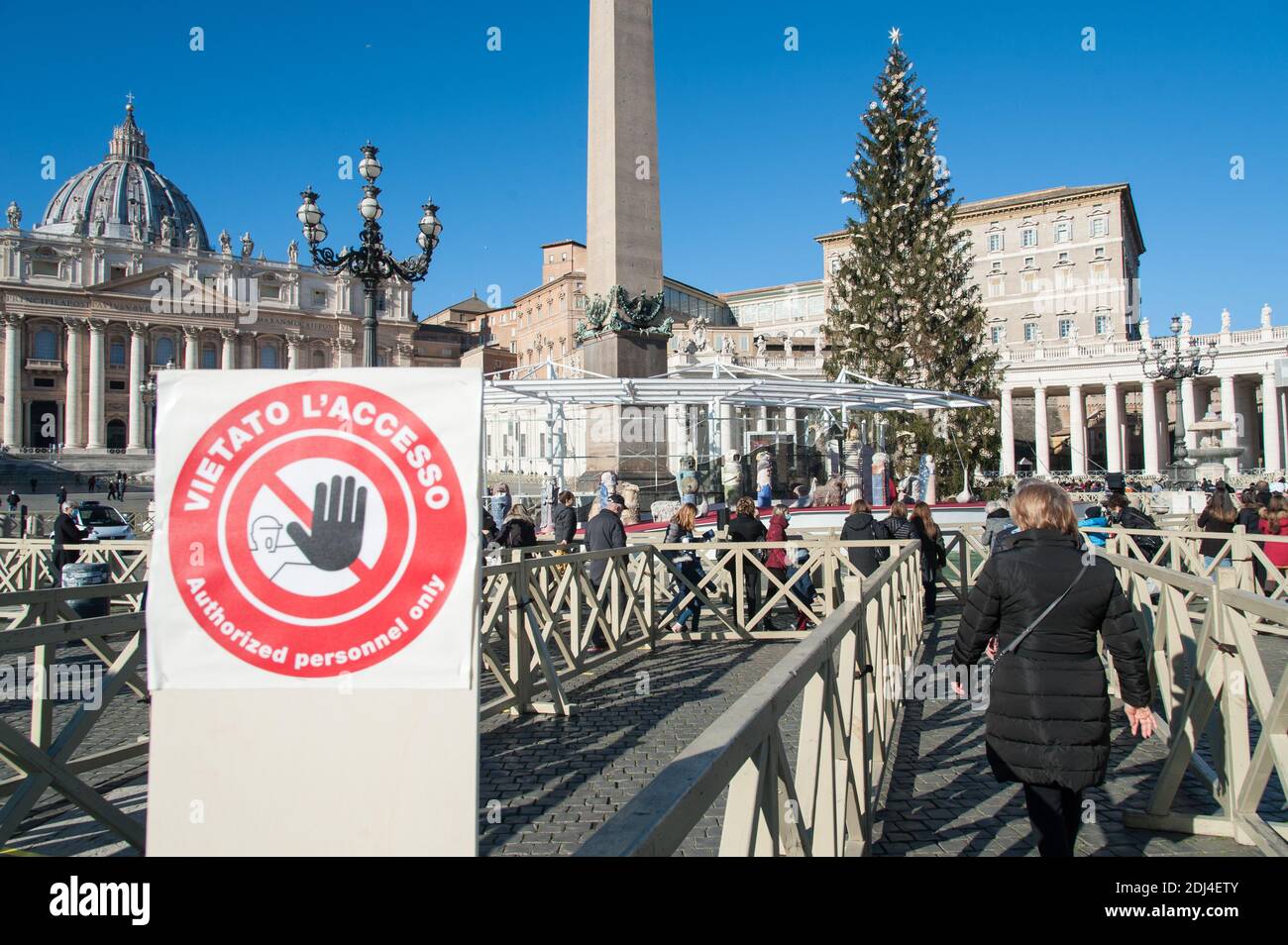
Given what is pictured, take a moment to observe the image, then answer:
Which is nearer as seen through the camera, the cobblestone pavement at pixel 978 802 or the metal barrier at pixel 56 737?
the metal barrier at pixel 56 737

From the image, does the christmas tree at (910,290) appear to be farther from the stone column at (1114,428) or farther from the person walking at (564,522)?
the stone column at (1114,428)

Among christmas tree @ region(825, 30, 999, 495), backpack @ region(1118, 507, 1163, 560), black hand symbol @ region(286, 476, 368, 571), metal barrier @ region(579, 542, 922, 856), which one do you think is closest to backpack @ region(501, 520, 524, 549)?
metal barrier @ region(579, 542, 922, 856)

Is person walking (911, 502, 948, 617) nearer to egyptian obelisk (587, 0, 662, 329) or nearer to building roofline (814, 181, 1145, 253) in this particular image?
egyptian obelisk (587, 0, 662, 329)

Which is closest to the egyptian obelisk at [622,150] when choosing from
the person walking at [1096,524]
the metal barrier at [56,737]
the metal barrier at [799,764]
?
the person walking at [1096,524]

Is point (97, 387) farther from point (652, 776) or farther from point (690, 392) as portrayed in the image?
point (652, 776)

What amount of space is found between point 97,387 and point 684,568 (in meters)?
89.2

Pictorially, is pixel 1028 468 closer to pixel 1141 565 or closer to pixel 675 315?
pixel 675 315

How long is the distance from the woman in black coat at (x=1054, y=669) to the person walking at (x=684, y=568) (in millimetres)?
6635

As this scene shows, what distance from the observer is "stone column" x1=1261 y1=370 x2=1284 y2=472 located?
5544 centimetres

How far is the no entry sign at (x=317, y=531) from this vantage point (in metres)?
1.98

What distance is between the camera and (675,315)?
2911 inches

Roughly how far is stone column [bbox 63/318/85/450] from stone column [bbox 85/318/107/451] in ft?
3.00

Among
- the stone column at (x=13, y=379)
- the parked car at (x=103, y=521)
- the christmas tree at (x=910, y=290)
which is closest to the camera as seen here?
the parked car at (x=103, y=521)

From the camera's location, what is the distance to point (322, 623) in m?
1.98
